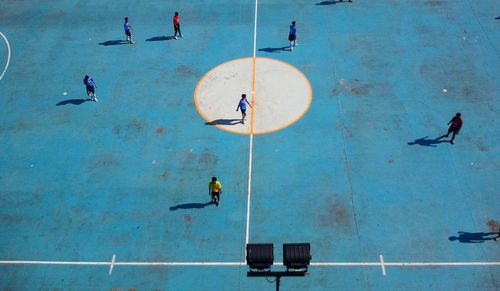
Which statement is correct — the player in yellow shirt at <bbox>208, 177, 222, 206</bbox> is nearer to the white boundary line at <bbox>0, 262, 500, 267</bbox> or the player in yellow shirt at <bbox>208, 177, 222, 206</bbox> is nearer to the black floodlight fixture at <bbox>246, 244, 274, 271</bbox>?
the white boundary line at <bbox>0, 262, 500, 267</bbox>

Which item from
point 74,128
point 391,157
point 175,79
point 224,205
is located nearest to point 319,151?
point 391,157

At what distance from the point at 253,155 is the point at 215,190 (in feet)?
11.7

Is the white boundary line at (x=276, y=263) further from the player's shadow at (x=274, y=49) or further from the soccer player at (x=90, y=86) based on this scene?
the player's shadow at (x=274, y=49)

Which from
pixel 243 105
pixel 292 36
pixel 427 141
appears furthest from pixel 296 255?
pixel 292 36

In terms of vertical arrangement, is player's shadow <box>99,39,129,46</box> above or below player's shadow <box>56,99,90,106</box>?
above

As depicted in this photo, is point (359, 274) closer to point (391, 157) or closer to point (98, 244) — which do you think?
point (391, 157)

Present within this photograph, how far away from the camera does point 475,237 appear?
1753 cm

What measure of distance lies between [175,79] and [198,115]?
3.54 m

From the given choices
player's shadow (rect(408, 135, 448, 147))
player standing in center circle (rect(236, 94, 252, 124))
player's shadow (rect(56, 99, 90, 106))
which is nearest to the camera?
player's shadow (rect(408, 135, 448, 147))

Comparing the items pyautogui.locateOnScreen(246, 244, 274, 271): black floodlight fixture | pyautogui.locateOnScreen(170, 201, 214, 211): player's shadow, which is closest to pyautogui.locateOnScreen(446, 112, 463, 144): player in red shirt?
pyautogui.locateOnScreen(170, 201, 214, 211): player's shadow

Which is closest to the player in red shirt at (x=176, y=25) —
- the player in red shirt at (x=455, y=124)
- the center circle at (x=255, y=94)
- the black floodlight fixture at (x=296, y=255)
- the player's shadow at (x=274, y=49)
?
the center circle at (x=255, y=94)

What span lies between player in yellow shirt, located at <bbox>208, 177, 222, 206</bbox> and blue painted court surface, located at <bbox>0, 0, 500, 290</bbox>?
1.60 ft

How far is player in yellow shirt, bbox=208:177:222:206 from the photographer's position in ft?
59.4

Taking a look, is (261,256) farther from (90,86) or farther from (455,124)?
(90,86)
